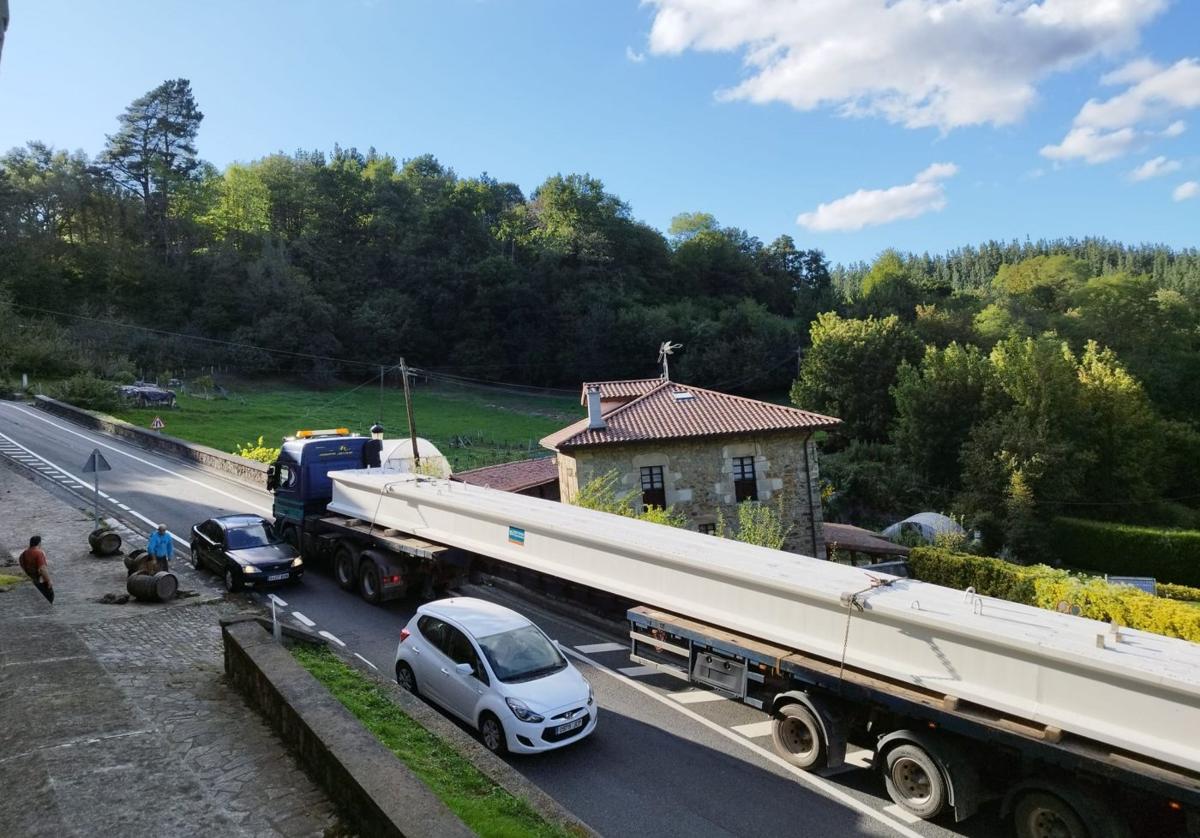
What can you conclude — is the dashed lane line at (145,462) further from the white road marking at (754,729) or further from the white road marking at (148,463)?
the white road marking at (754,729)

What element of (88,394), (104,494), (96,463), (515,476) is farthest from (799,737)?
(88,394)

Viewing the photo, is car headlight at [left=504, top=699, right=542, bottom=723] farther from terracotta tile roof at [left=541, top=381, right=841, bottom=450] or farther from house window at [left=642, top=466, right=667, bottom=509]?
house window at [left=642, top=466, right=667, bottom=509]

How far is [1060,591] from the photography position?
20.8m

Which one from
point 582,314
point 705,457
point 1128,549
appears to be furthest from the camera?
point 582,314

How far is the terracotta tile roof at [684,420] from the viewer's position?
23438 millimetres

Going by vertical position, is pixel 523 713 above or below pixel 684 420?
below

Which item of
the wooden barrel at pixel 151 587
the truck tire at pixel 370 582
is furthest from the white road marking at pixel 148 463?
the truck tire at pixel 370 582

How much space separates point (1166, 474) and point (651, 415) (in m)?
35.7

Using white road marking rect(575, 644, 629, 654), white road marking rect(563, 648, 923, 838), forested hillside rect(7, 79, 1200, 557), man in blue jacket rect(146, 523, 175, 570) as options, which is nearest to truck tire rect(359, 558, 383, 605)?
man in blue jacket rect(146, 523, 175, 570)

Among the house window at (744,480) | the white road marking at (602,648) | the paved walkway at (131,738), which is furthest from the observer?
the house window at (744,480)

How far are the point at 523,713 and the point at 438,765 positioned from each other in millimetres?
1539

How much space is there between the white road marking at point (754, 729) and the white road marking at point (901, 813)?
182 cm

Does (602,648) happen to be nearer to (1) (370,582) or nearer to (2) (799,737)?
(2) (799,737)

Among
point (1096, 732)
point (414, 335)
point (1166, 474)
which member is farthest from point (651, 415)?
point (414, 335)
